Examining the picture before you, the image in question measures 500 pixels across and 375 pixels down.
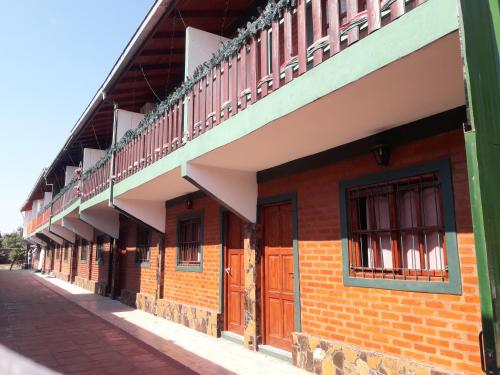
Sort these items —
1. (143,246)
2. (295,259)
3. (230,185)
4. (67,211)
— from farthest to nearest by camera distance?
(67,211) → (143,246) → (230,185) → (295,259)

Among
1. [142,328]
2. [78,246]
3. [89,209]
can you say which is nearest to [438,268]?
[142,328]

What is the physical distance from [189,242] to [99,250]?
8.89 meters

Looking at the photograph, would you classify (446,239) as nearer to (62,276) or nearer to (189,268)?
(189,268)

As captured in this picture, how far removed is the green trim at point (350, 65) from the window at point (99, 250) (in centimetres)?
1206

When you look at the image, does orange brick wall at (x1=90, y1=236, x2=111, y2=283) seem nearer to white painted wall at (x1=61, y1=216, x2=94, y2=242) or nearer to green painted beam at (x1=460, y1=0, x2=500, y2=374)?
white painted wall at (x1=61, y1=216, x2=94, y2=242)

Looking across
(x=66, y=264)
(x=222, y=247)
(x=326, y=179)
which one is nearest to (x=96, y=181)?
(x=222, y=247)

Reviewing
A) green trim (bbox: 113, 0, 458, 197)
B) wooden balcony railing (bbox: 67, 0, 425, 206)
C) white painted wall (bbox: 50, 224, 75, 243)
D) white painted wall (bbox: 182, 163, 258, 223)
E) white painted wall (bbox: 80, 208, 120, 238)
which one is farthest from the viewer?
white painted wall (bbox: 50, 224, 75, 243)

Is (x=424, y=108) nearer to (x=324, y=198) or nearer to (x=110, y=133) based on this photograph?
(x=324, y=198)

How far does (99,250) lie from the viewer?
16.5m

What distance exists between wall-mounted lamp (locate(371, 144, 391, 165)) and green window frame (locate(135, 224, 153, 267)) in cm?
811

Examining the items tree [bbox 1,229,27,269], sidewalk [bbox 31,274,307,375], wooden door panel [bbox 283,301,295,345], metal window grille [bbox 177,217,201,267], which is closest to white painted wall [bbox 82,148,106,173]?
sidewalk [bbox 31,274,307,375]

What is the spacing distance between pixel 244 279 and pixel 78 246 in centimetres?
1728

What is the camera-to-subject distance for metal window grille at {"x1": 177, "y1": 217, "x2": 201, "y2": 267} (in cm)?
885

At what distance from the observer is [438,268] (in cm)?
414
